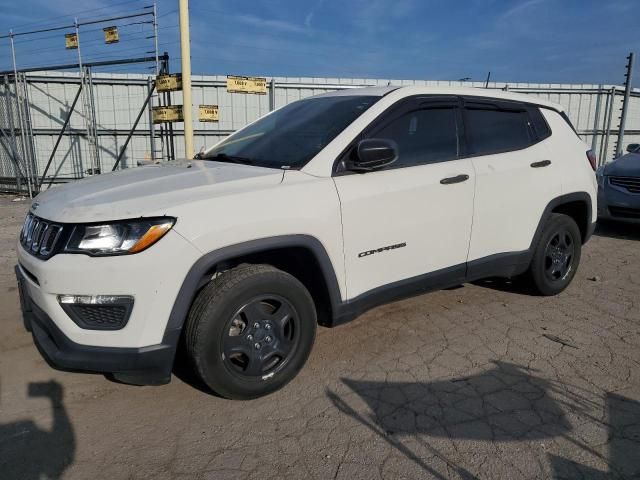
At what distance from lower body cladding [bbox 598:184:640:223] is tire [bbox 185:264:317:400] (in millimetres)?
6138

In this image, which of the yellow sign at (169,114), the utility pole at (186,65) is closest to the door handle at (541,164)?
the utility pole at (186,65)

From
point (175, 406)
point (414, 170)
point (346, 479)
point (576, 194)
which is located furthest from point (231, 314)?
point (576, 194)

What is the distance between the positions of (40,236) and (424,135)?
250cm

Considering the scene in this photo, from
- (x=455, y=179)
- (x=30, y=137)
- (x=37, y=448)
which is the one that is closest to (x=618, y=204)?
(x=455, y=179)

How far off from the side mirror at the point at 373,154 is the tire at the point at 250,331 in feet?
2.67

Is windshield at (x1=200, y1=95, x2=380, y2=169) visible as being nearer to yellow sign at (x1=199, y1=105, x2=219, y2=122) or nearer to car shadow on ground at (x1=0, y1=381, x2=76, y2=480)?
car shadow on ground at (x1=0, y1=381, x2=76, y2=480)

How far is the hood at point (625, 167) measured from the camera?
7.21 m

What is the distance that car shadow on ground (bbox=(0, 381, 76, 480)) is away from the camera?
7.64ft

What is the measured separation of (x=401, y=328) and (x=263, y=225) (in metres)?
1.71

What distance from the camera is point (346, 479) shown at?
227 cm

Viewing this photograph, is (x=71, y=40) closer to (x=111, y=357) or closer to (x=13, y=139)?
(x=13, y=139)

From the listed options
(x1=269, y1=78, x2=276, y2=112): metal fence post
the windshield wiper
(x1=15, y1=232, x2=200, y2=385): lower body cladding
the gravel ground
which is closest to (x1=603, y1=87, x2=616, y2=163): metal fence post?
(x1=269, y1=78, x2=276, y2=112): metal fence post

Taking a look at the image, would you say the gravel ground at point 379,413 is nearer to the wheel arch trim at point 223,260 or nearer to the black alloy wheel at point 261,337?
the black alloy wheel at point 261,337

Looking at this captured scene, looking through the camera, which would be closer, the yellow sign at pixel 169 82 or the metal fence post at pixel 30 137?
the yellow sign at pixel 169 82
